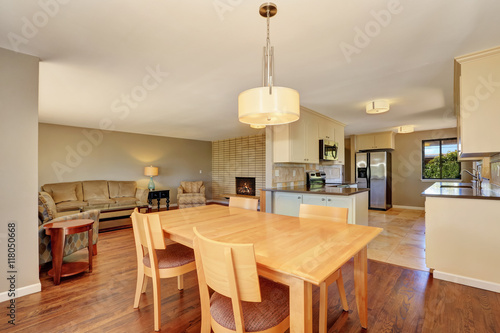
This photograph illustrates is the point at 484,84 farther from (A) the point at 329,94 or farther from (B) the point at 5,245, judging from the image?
(B) the point at 5,245

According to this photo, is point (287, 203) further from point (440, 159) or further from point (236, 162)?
point (440, 159)

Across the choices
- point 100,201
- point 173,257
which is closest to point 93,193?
point 100,201

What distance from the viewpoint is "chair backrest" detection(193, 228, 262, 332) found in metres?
0.97

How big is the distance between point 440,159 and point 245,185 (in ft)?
18.7

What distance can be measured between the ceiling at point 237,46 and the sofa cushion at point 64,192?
8.17 feet

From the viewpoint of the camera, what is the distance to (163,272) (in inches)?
68.5

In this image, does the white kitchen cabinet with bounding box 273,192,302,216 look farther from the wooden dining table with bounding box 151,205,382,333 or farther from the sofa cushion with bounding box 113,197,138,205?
the sofa cushion with bounding box 113,197,138,205

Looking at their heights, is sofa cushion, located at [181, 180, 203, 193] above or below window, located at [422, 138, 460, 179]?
below

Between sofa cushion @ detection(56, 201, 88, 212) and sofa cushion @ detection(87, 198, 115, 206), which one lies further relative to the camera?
sofa cushion @ detection(87, 198, 115, 206)

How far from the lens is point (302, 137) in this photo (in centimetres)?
405

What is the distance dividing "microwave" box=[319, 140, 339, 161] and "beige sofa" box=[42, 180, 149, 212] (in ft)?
15.1

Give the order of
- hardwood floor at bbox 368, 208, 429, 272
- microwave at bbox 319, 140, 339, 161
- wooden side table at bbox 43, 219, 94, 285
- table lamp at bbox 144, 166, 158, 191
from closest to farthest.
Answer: wooden side table at bbox 43, 219, 94, 285
hardwood floor at bbox 368, 208, 429, 272
microwave at bbox 319, 140, 339, 161
table lamp at bbox 144, 166, 158, 191

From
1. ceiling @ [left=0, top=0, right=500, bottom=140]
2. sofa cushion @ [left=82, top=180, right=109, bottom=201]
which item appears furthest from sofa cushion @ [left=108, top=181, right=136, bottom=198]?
ceiling @ [left=0, top=0, right=500, bottom=140]

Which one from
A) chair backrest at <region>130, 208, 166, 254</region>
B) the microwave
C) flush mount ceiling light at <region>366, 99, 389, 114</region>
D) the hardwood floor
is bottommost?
the hardwood floor
